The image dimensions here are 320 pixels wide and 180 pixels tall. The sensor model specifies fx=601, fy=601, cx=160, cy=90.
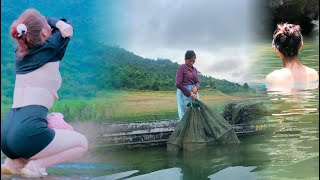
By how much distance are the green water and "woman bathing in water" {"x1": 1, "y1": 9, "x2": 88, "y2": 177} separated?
0.47 ft

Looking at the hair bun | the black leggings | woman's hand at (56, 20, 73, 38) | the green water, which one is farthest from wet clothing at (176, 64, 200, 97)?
the hair bun

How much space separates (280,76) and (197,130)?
59 centimetres

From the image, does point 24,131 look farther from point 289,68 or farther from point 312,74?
point 312,74

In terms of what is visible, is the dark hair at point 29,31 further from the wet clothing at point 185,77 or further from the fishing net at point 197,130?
the fishing net at point 197,130

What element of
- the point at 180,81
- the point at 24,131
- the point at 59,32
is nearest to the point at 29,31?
the point at 59,32

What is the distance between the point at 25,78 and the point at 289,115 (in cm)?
Answer: 148

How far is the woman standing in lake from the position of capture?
327cm

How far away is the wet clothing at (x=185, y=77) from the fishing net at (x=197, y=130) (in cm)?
10

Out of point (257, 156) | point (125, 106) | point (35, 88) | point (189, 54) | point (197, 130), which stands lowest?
point (257, 156)

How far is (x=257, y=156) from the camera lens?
3.36 m

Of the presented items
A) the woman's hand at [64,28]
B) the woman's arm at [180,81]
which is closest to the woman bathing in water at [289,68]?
the woman's arm at [180,81]

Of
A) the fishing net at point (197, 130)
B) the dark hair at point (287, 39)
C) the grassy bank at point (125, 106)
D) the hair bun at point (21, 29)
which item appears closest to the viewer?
the hair bun at point (21, 29)

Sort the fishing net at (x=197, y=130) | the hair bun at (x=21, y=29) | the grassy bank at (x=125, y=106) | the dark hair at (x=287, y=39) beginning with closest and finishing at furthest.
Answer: the hair bun at (x=21, y=29) < the grassy bank at (x=125, y=106) < the fishing net at (x=197, y=130) < the dark hair at (x=287, y=39)

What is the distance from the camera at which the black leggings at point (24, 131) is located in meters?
3.04
